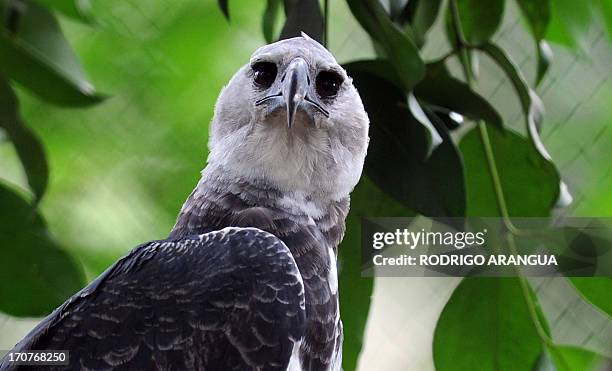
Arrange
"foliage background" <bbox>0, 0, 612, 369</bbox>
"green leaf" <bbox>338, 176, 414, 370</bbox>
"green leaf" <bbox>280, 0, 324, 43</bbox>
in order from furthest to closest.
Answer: "foliage background" <bbox>0, 0, 612, 369</bbox> < "green leaf" <bbox>338, 176, 414, 370</bbox> < "green leaf" <bbox>280, 0, 324, 43</bbox>

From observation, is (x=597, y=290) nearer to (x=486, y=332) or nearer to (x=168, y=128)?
(x=486, y=332)

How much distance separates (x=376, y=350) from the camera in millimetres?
1974

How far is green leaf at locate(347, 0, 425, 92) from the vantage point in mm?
1216

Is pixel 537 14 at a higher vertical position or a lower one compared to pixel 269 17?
higher

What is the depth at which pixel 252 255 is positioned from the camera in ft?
3.51

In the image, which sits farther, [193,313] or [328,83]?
[328,83]

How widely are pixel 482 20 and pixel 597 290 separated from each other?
0.44 m

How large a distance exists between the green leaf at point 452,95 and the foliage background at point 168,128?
18.1 inches

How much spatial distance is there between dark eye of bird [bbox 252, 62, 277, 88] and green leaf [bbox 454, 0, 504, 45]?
13.3 inches

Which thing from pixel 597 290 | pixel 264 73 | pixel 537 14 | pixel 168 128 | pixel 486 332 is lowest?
pixel 168 128

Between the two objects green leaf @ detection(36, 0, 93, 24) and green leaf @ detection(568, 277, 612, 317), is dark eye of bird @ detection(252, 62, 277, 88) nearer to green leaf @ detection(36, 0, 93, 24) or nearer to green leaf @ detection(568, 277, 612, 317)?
green leaf @ detection(36, 0, 93, 24)

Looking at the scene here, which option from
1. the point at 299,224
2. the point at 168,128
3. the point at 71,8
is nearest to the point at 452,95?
the point at 299,224

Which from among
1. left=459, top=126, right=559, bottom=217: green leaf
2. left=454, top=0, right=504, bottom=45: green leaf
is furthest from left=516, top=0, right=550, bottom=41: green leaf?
left=459, top=126, right=559, bottom=217: green leaf

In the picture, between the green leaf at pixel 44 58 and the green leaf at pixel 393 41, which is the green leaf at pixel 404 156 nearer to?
the green leaf at pixel 393 41
